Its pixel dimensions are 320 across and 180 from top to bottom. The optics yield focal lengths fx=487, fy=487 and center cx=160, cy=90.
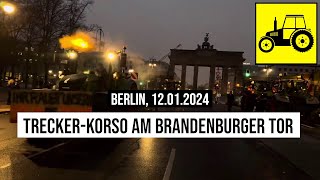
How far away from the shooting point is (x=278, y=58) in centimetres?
2142

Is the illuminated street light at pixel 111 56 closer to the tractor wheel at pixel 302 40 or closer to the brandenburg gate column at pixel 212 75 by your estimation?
the tractor wheel at pixel 302 40

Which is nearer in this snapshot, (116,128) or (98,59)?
(116,128)

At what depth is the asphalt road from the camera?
10.1 m

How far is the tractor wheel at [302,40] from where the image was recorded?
821 inches

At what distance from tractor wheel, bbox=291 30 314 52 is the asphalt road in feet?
20.3

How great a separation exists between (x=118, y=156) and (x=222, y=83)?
312 ft

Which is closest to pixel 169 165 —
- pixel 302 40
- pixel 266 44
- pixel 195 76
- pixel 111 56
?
pixel 111 56

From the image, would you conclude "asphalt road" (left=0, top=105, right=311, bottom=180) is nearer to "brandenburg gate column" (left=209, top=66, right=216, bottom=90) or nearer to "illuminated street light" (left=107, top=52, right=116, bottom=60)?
"illuminated street light" (left=107, top=52, right=116, bottom=60)

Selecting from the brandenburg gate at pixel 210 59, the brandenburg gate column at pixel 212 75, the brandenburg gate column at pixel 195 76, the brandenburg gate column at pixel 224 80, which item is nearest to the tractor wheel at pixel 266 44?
the brandenburg gate at pixel 210 59

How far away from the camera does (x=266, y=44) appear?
21688 millimetres

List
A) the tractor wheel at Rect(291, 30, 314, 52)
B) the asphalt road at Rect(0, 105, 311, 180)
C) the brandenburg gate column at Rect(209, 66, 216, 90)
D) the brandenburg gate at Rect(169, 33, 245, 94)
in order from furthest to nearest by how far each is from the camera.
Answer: the brandenburg gate column at Rect(209, 66, 216, 90) < the brandenburg gate at Rect(169, 33, 245, 94) < the tractor wheel at Rect(291, 30, 314, 52) < the asphalt road at Rect(0, 105, 311, 180)

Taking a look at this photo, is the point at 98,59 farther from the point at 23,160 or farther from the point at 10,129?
the point at 23,160

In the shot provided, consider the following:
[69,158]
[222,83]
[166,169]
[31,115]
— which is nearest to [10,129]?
[31,115]

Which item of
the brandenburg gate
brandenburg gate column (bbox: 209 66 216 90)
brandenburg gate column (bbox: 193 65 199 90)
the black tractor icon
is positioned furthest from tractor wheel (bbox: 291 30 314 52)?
brandenburg gate column (bbox: 193 65 199 90)
